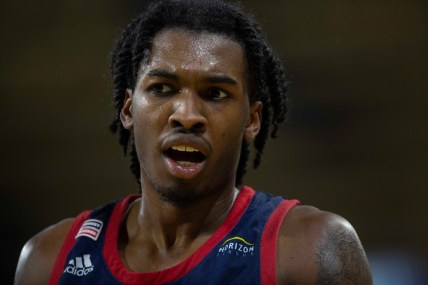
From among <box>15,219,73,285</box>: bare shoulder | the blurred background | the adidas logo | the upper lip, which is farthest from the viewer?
the blurred background

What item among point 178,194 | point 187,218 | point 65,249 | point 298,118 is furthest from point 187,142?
point 298,118

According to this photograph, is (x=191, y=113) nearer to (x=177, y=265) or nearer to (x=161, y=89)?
(x=161, y=89)

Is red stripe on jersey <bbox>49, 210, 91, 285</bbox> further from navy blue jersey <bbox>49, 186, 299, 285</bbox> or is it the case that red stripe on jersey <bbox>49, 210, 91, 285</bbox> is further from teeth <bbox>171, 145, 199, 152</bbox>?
teeth <bbox>171, 145, 199, 152</bbox>

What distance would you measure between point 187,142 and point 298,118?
106 inches

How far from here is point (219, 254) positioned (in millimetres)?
2160

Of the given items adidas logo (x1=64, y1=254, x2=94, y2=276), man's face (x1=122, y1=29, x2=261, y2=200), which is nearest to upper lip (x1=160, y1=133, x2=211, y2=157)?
man's face (x1=122, y1=29, x2=261, y2=200)

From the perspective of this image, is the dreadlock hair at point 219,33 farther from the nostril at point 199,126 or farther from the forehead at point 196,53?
the nostril at point 199,126

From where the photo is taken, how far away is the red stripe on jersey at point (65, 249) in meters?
2.32

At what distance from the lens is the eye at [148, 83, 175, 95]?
2.19 metres

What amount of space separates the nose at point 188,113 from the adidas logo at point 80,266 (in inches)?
21.9

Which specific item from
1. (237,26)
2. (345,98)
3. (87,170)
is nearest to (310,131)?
(345,98)

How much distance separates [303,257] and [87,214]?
0.87 m

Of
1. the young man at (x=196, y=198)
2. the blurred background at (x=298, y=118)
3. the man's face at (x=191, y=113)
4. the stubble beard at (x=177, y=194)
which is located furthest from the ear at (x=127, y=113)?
the blurred background at (x=298, y=118)

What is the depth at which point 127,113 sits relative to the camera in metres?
2.44
